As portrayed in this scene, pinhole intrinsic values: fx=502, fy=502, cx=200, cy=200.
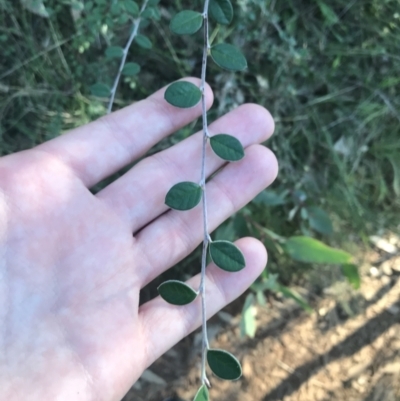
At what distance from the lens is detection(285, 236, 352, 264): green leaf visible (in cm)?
136

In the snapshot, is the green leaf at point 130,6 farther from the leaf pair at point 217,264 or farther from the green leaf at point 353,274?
the green leaf at point 353,274

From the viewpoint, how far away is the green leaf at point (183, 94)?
3.52ft

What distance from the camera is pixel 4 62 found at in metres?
1.48

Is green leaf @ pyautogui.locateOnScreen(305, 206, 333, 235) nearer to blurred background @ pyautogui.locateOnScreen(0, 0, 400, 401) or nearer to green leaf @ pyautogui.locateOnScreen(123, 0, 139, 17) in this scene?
blurred background @ pyautogui.locateOnScreen(0, 0, 400, 401)

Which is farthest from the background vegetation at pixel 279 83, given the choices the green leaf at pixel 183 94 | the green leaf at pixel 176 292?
the green leaf at pixel 176 292

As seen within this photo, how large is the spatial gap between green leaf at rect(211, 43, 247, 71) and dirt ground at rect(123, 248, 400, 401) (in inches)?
35.8

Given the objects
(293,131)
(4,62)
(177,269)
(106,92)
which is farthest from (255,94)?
(4,62)

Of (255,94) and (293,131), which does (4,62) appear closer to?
(255,94)

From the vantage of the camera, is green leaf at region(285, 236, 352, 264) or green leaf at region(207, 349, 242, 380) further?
green leaf at region(285, 236, 352, 264)

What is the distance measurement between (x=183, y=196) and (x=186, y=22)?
0.36 m

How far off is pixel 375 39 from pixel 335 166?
0.40m

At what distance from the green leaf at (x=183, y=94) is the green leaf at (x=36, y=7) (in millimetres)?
490

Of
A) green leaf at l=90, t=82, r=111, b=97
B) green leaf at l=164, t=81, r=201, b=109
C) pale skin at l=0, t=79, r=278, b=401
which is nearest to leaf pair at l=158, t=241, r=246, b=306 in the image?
pale skin at l=0, t=79, r=278, b=401

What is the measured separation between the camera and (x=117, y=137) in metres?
1.18
